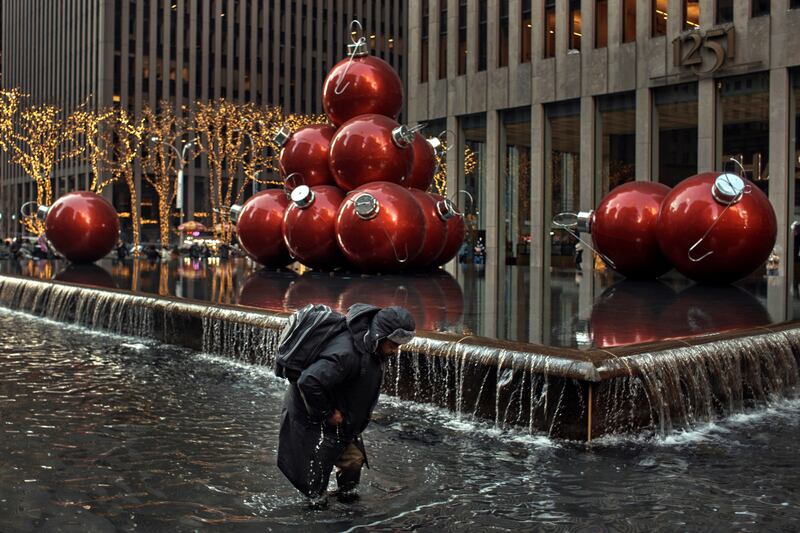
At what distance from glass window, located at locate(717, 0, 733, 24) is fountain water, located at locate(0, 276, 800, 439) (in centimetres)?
1968

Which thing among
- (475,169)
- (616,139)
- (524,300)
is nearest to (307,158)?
(524,300)

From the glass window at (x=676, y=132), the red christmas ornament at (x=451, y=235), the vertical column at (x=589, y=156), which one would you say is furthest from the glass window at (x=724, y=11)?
the red christmas ornament at (x=451, y=235)

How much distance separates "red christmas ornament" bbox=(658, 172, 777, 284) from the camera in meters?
12.2

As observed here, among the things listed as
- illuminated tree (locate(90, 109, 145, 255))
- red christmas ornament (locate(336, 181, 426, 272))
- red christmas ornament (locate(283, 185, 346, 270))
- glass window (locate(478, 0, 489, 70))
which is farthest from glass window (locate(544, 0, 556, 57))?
illuminated tree (locate(90, 109, 145, 255))

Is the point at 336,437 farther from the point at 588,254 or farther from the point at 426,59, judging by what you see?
the point at 426,59

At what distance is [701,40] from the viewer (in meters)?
25.7

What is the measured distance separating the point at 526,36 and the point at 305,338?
29.1 metres

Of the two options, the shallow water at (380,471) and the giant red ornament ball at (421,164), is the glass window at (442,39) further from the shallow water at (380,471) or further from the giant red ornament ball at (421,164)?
the shallow water at (380,471)

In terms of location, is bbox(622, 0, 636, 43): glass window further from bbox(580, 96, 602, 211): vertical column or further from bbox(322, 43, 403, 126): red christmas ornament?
bbox(322, 43, 403, 126): red christmas ornament

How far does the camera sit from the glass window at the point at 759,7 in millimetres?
24625

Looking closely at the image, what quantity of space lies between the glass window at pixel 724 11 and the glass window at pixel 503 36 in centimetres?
844

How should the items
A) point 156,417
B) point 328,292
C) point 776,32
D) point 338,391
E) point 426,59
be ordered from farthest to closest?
1. point 426,59
2. point 776,32
3. point 328,292
4. point 156,417
5. point 338,391

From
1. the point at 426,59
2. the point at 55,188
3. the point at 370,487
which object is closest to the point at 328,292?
the point at 370,487

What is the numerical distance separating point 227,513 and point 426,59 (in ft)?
106
